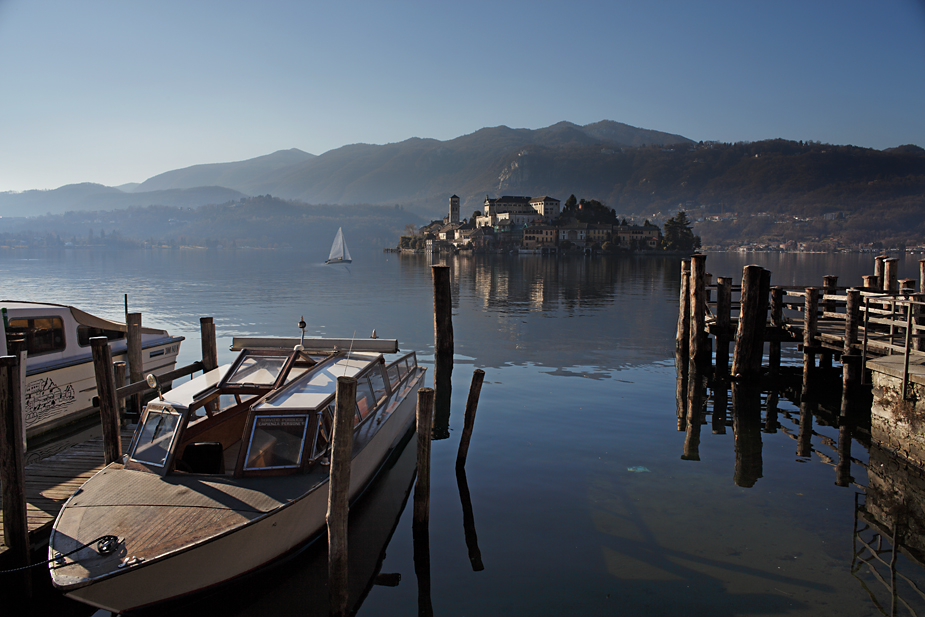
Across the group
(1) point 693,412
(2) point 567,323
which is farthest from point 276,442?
(2) point 567,323

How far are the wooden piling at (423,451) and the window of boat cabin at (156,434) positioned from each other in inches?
139

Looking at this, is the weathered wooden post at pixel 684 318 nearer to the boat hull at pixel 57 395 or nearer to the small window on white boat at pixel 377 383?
the small window on white boat at pixel 377 383

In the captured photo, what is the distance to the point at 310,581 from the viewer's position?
310 inches

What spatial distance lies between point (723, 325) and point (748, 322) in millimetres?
2450

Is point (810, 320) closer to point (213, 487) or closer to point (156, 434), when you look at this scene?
point (213, 487)

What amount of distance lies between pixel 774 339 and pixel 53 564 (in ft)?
65.7

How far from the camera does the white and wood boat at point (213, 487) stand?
21.1 ft

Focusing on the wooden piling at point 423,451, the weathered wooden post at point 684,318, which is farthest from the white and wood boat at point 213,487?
the weathered wooden post at point 684,318

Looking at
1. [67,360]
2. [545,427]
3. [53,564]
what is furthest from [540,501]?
[67,360]

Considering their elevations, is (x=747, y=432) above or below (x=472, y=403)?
below

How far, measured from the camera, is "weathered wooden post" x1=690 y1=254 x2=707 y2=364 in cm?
2016

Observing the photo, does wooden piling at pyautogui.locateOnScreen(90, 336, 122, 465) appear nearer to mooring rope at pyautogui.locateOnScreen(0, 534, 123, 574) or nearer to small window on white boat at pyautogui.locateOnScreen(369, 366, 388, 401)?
mooring rope at pyautogui.locateOnScreen(0, 534, 123, 574)

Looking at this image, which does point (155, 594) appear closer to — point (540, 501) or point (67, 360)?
point (540, 501)

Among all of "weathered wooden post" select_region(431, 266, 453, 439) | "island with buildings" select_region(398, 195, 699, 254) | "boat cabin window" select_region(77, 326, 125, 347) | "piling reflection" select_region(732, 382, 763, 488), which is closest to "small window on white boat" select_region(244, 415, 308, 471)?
"piling reflection" select_region(732, 382, 763, 488)
